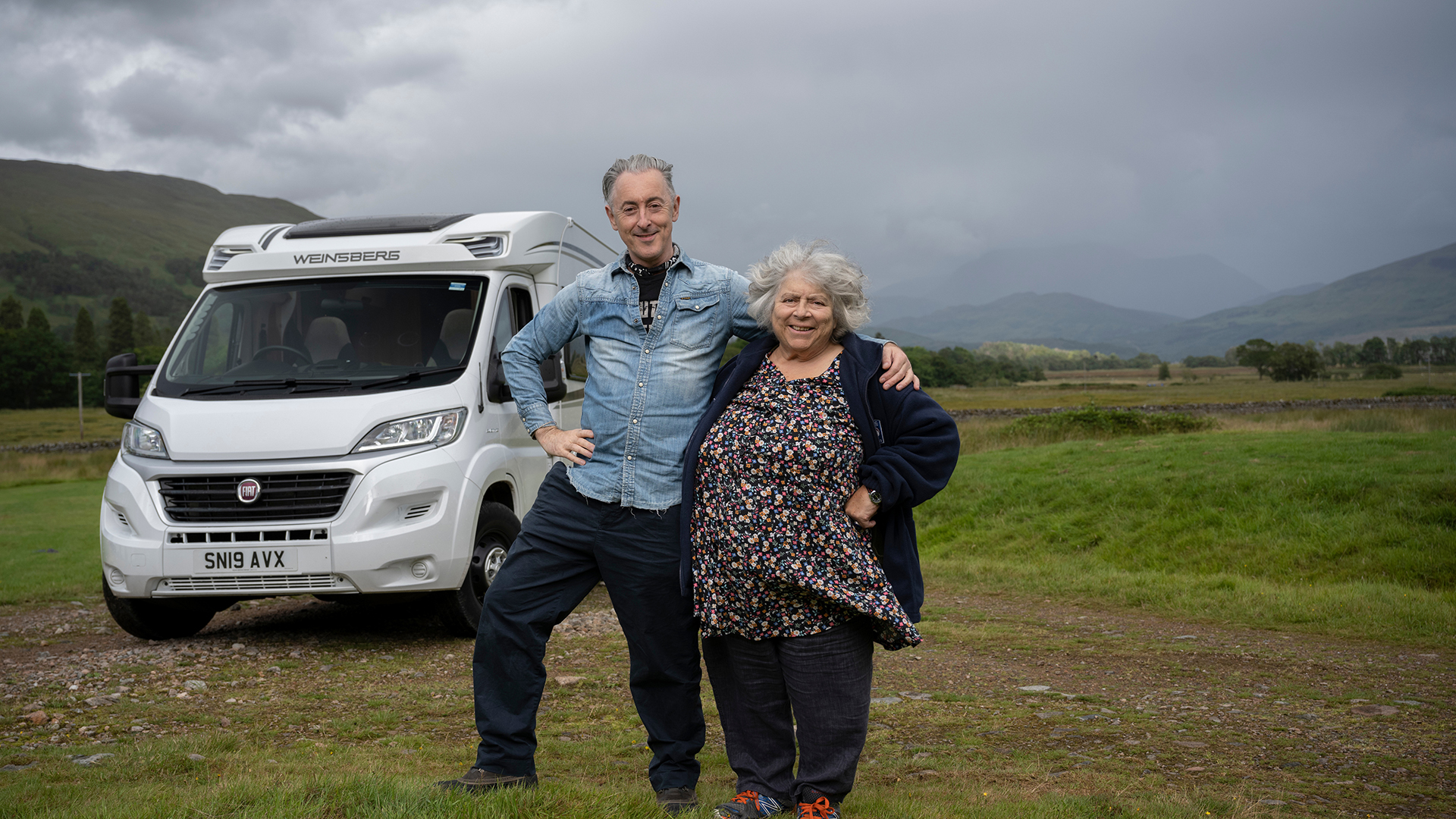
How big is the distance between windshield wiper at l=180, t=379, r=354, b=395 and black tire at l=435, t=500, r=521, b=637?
1289 millimetres

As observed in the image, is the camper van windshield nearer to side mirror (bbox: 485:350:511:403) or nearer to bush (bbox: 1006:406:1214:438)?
side mirror (bbox: 485:350:511:403)

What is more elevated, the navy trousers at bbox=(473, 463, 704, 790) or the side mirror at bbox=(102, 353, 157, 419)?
the side mirror at bbox=(102, 353, 157, 419)

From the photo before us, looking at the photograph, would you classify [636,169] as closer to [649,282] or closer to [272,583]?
[649,282]

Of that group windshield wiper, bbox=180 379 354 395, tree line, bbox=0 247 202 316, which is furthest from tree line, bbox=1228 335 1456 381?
tree line, bbox=0 247 202 316

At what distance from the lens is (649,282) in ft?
12.6

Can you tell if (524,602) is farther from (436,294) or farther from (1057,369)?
(1057,369)

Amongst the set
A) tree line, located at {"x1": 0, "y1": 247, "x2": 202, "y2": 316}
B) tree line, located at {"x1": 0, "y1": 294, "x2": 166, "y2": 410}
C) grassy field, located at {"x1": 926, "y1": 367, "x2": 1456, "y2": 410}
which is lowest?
grassy field, located at {"x1": 926, "y1": 367, "x2": 1456, "y2": 410}

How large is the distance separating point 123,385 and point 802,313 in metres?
5.74

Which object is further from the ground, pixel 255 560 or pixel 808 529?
→ pixel 808 529

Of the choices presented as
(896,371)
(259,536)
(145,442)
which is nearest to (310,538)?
(259,536)

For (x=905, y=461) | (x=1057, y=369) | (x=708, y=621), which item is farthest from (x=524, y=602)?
(x=1057, y=369)

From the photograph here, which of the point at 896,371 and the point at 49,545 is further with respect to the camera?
the point at 49,545

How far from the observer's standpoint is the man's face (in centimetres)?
372

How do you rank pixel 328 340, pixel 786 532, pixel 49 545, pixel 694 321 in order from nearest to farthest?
pixel 786 532 → pixel 694 321 → pixel 328 340 → pixel 49 545
